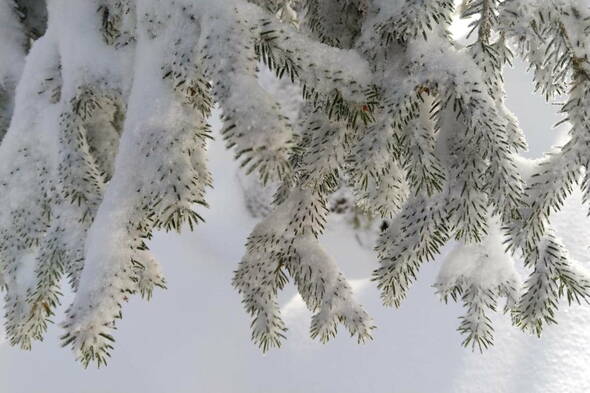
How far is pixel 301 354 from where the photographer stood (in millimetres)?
4516

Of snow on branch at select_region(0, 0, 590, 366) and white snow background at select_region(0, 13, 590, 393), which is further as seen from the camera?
white snow background at select_region(0, 13, 590, 393)

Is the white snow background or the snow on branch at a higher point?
the snow on branch

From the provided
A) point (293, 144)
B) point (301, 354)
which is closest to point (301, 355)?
point (301, 354)

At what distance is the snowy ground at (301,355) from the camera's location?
4.25 meters

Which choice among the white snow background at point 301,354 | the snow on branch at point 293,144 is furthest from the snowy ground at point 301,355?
the snow on branch at point 293,144

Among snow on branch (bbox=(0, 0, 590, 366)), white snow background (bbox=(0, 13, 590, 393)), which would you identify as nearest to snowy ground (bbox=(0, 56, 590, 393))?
white snow background (bbox=(0, 13, 590, 393))

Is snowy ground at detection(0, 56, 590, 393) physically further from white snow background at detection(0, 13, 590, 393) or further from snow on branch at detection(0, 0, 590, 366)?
snow on branch at detection(0, 0, 590, 366)

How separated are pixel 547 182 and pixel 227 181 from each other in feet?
16.2

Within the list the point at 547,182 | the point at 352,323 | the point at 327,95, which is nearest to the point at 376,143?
the point at 327,95

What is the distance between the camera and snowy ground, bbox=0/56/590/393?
4246 mm

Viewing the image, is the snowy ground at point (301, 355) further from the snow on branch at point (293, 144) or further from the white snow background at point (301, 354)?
the snow on branch at point (293, 144)

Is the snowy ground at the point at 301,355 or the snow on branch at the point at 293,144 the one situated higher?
the snow on branch at the point at 293,144

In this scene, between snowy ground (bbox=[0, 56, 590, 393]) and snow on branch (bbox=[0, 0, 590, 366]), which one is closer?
snow on branch (bbox=[0, 0, 590, 366])

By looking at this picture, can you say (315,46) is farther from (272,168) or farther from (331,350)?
(331,350)
